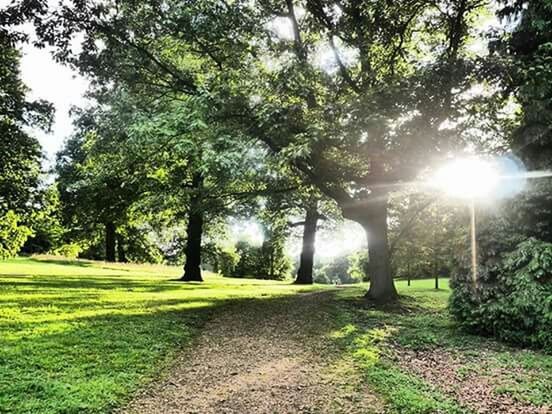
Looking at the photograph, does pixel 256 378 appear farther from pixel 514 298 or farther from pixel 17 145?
pixel 17 145

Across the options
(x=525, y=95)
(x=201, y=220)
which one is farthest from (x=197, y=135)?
(x=201, y=220)

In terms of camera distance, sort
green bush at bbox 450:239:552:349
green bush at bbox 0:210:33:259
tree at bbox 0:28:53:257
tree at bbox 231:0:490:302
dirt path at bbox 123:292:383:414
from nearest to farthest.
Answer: dirt path at bbox 123:292:383:414, green bush at bbox 450:239:552:349, tree at bbox 231:0:490:302, tree at bbox 0:28:53:257, green bush at bbox 0:210:33:259

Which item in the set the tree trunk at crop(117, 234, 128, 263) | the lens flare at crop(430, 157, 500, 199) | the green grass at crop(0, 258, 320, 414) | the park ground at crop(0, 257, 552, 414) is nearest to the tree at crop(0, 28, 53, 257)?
the green grass at crop(0, 258, 320, 414)

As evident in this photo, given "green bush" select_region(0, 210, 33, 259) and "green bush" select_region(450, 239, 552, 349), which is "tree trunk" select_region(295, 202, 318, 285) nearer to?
"green bush" select_region(0, 210, 33, 259)

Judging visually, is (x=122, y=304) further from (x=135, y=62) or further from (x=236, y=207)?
(x=236, y=207)

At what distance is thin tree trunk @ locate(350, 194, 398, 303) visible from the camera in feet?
55.6

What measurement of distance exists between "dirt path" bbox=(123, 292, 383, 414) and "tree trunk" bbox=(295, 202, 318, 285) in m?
17.6

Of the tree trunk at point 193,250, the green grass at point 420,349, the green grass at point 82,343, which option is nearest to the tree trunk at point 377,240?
the green grass at point 420,349

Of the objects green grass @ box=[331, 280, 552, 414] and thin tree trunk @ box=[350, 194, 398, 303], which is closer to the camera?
green grass @ box=[331, 280, 552, 414]

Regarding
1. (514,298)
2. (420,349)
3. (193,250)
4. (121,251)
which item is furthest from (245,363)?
(121,251)

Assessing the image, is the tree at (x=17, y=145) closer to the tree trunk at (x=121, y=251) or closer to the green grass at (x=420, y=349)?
the green grass at (x=420, y=349)

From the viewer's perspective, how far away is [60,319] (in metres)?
10.4

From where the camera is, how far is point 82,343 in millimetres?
8492

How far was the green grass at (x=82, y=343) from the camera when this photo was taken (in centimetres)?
605
